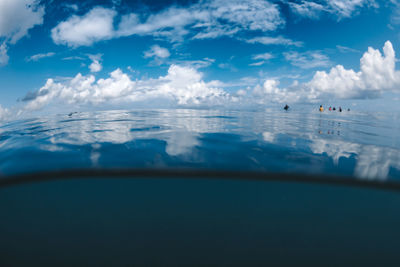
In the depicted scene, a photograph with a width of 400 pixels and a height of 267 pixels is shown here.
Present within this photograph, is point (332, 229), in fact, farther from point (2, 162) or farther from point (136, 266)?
point (2, 162)

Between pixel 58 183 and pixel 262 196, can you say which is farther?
pixel 58 183

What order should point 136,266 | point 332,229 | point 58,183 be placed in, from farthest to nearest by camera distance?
point 58,183, point 332,229, point 136,266

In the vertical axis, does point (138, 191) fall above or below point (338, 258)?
above

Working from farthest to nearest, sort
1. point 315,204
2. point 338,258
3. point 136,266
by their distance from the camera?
point 315,204, point 338,258, point 136,266

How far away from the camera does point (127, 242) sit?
2.63 meters

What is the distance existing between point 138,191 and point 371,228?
175 inches

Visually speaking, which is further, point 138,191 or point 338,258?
point 138,191

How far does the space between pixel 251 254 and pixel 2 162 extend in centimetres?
819

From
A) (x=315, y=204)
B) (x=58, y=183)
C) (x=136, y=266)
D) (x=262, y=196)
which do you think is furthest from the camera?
(x=58, y=183)

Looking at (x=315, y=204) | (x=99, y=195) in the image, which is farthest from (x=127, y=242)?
(x=315, y=204)

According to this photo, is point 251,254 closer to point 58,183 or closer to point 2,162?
point 58,183

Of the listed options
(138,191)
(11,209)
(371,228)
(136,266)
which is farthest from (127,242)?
(371,228)

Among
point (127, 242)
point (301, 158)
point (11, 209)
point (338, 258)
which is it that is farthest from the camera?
point (301, 158)

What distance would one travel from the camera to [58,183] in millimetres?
4215
